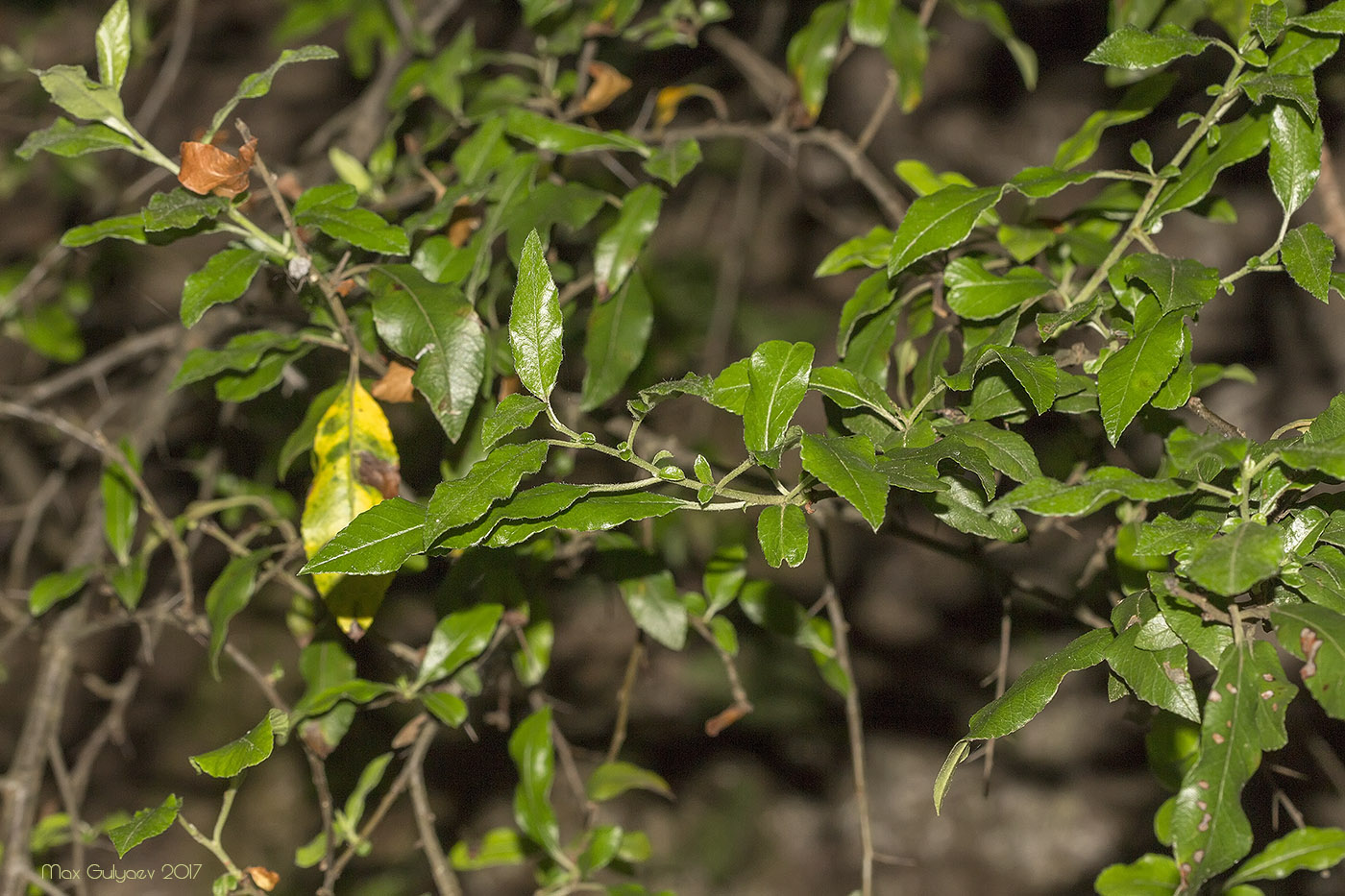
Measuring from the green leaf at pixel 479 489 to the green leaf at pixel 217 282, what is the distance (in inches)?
16.2

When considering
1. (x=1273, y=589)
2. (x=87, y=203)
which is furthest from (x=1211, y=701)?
(x=87, y=203)

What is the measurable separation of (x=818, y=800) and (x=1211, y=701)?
2751mm

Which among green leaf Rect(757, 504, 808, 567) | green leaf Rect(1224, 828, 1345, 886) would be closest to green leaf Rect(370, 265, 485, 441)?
green leaf Rect(757, 504, 808, 567)

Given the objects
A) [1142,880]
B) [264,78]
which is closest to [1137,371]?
[1142,880]

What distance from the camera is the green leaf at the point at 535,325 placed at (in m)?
0.86

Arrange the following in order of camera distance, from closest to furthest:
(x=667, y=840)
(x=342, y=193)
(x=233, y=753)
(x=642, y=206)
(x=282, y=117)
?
(x=233, y=753), (x=342, y=193), (x=642, y=206), (x=667, y=840), (x=282, y=117)

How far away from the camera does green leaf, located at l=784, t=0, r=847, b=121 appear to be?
60.7 inches

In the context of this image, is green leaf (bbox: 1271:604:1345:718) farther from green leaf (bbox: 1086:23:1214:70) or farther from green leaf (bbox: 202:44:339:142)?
green leaf (bbox: 202:44:339:142)

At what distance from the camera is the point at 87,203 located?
9.79 ft

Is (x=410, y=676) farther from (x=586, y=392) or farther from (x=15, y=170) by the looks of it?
(x=15, y=170)

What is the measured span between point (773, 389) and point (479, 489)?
0.94ft

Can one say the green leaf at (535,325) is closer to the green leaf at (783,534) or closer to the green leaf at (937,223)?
the green leaf at (783,534)

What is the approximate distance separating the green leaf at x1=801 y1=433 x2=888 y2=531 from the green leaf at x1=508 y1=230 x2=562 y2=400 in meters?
0.24

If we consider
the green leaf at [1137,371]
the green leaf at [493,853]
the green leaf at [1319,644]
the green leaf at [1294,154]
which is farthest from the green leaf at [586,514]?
the green leaf at [493,853]
